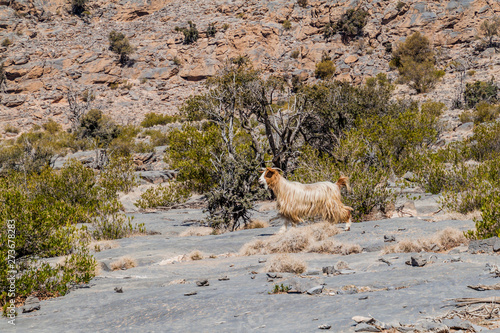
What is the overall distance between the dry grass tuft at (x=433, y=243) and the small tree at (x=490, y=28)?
58.4 meters

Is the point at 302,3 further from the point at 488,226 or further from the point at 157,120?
the point at 488,226

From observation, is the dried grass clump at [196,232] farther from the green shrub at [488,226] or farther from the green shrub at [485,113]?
the green shrub at [485,113]

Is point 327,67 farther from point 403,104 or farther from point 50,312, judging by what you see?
point 50,312

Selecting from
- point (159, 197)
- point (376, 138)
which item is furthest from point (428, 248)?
point (159, 197)

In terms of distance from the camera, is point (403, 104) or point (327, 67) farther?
point (327, 67)

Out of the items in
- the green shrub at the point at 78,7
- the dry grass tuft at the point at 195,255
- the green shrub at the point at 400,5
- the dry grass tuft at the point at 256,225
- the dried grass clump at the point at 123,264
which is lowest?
the dry grass tuft at the point at 256,225

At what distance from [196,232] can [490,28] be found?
5715cm

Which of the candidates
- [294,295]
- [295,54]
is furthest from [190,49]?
[294,295]

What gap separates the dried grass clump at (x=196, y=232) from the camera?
16.4m

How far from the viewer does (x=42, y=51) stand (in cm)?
7438

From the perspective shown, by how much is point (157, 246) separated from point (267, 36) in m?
65.0

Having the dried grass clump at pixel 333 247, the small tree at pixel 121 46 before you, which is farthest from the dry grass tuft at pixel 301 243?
the small tree at pixel 121 46

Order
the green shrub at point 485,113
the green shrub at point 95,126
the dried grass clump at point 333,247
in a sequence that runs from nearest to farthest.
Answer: the dried grass clump at point 333,247 < the green shrub at point 485,113 < the green shrub at point 95,126

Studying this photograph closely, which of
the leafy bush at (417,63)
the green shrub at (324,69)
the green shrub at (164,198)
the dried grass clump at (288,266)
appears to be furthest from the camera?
the green shrub at (324,69)
